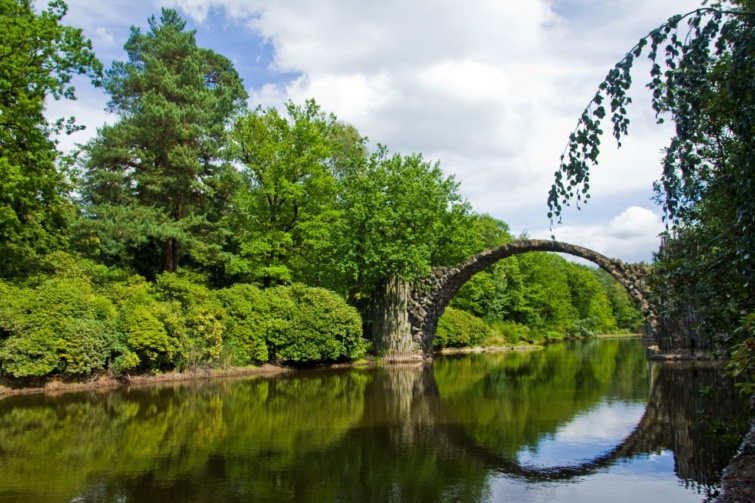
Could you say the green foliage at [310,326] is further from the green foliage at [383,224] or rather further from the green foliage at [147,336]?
the green foliage at [147,336]

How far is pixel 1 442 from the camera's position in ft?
30.2

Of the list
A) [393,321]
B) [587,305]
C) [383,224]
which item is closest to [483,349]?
[393,321]

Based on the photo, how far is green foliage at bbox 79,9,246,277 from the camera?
68.8ft

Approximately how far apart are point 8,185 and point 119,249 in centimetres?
1005

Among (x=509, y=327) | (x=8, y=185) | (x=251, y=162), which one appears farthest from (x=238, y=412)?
(x=509, y=327)

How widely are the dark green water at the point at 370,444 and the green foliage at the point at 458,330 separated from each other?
50.4ft

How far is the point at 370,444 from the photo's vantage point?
9.01 metres

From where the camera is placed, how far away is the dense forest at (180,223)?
50.8ft

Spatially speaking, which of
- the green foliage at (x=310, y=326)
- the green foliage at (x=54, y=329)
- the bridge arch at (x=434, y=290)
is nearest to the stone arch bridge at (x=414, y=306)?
the bridge arch at (x=434, y=290)

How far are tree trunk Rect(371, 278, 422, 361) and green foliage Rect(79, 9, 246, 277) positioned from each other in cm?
684

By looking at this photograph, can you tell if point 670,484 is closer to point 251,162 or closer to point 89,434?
point 89,434

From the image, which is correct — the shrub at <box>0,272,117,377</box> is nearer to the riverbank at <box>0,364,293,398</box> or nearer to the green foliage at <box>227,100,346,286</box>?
the riverbank at <box>0,364,293,398</box>

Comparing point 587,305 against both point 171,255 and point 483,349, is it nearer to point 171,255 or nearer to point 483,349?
point 483,349

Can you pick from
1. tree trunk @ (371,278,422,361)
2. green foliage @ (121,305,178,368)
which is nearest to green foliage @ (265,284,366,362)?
tree trunk @ (371,278,422,361)
